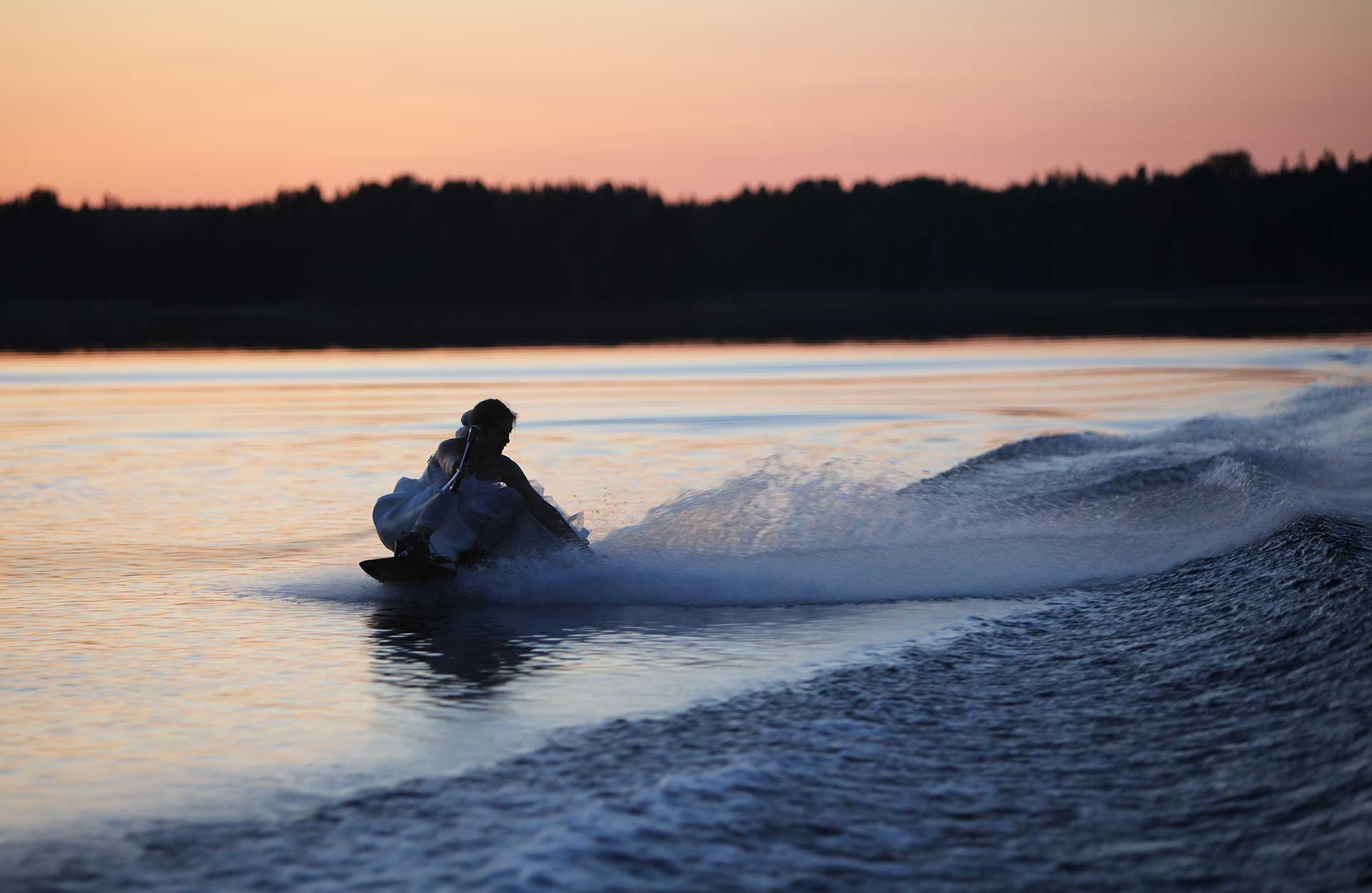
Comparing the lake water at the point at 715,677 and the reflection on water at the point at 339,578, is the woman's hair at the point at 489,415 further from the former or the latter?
the reflection on water at the point at 339,578

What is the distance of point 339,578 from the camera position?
35.4 ft

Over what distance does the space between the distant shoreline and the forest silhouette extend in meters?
0.96

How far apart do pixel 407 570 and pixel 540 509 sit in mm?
1100

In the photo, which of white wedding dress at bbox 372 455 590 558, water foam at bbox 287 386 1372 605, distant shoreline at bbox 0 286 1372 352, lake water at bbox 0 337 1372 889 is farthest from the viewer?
distant shoreline at bbox 0 286 1372 352

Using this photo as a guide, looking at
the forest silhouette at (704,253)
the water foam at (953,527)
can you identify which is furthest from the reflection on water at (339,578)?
the forest silhouette at (704,253)

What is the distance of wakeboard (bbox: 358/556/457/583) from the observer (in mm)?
9984

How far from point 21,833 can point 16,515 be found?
377 inches

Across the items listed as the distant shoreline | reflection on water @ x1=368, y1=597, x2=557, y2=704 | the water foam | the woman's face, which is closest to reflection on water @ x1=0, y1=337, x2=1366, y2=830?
reflection on water @ x1=368, y1=597, x2=557, y2=704


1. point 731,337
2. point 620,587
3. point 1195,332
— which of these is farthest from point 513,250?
point 620,587

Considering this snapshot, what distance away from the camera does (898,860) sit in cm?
517

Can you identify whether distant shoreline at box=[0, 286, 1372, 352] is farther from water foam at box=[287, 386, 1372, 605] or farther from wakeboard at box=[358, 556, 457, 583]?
wakeboard at box=[358, 556, 457, 583]

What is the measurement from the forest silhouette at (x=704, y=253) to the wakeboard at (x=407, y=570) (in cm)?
8186

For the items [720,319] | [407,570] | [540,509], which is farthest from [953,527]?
[720,319]

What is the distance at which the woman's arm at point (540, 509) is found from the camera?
1050 cm
